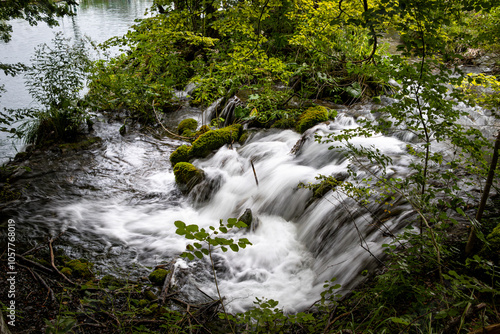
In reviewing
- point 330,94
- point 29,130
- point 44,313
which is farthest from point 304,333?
point 29,130

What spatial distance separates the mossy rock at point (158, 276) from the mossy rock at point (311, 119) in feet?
13.0

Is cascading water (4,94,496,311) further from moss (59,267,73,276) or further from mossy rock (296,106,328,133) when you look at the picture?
moss (59,267,73,276)

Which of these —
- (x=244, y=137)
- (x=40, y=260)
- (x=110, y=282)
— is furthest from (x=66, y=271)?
(x=244, y=137)

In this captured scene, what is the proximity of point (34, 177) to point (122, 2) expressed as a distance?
28.7 m

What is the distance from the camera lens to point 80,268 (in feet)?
11.8

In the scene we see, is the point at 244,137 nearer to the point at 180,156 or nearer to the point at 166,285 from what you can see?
the point at 180,156

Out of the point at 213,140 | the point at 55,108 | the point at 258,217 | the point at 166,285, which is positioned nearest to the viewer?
the point at 166,285

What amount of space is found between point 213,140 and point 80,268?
377 cm

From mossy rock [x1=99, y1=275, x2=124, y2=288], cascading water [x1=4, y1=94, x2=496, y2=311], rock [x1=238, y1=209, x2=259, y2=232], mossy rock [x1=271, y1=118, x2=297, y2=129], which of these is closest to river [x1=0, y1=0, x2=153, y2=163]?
cascading water [x1=4, y1=94, x2=496, y2=311]

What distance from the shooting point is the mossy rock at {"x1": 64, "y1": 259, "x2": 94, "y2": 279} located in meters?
3.54

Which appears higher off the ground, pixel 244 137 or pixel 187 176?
pixel 244 137

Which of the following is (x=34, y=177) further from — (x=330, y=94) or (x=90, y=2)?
(x=90, y=2)

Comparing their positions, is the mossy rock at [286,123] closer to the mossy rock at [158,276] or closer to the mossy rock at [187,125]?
the mossy rock at [187,125]

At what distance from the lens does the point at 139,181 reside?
6.17m
